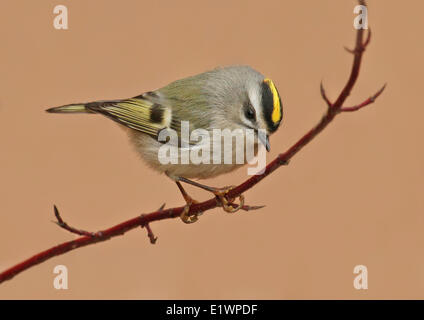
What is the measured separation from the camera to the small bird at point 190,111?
151 cm

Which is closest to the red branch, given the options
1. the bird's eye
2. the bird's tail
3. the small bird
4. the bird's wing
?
the small bird

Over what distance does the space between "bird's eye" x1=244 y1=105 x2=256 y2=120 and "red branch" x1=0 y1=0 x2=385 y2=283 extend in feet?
0.87

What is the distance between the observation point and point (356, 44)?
767mm

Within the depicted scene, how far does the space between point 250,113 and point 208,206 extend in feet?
0.99

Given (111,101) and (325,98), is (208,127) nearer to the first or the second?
(111,101)

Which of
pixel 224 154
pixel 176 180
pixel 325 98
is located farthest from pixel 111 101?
pixel 325 98

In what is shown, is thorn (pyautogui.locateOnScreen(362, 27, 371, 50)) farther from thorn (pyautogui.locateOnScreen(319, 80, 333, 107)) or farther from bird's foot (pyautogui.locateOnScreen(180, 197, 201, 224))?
bird's foot (pyautogui.locateOnScreen(180, 197, 201, 224))

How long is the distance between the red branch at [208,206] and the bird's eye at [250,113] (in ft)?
0.87

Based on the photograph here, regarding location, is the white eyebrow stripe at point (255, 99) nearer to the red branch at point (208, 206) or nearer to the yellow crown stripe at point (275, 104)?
the yellow crown stripe at point (275, 104)

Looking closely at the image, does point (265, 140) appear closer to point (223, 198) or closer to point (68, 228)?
point (223, 198)

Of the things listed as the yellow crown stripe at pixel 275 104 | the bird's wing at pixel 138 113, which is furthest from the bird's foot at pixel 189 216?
the yellow crown stripe at pixel 275 104

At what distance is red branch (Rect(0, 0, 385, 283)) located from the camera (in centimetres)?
80

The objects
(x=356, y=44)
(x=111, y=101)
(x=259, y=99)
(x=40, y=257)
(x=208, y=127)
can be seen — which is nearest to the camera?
(x=356, y=44)

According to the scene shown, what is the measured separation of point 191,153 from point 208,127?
0.10 metres
